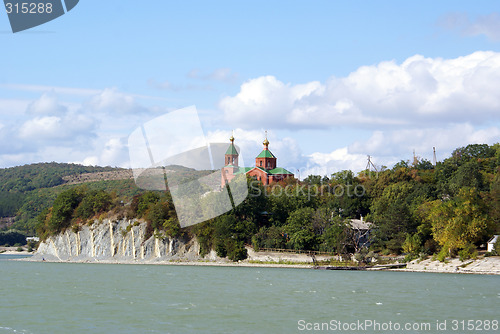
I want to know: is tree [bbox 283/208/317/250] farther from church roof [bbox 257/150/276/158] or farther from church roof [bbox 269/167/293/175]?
church roof [bbox 257/150/276/158]

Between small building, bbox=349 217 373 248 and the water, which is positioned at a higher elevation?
small building, bbox=349 217 373 248

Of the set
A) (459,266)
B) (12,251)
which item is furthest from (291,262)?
(12,251)

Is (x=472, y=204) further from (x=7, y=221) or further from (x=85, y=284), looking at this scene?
(x=7, y=221)

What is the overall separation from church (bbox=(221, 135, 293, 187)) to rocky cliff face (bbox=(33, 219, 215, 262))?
2486 cm

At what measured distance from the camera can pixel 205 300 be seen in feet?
113

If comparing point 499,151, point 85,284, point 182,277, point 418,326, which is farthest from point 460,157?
point 418,326

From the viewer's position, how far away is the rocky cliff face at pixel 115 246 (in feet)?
263

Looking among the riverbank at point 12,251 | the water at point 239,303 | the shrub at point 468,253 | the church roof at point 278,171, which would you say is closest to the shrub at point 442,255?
the shrub at point 468,253

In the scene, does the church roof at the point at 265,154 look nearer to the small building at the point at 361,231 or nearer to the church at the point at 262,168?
the church at the point at 262,168

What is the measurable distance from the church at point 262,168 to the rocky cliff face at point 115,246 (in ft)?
81.5

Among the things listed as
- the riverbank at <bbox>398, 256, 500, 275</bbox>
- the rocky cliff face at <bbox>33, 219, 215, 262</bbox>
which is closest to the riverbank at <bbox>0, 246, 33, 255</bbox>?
the rocky cliff face at <bbox>33, 219, 215, 262</bbox>

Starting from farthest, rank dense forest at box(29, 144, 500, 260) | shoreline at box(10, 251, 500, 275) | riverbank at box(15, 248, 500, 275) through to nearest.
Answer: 1. dense forest at box(29, 144, 500, 260)
2. riverbank at box(15, 248, 500, 275)
3. shoreline at box(10, 251, 500, 275)

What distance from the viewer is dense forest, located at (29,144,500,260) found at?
6069 centimetres

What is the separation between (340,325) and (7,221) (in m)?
149
